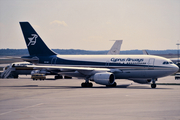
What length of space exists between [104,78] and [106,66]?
145 inches

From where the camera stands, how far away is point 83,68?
1658 inches

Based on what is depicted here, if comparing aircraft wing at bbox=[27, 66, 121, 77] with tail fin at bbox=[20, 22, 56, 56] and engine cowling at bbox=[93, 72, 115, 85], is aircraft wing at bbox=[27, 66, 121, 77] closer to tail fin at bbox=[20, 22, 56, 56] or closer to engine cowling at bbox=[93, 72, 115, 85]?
engine cowling at bbox=[93, 72, 115, 85]

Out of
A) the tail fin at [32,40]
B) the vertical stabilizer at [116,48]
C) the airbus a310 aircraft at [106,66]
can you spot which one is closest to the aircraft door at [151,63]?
the airbus a310 aircraft at [106,66]

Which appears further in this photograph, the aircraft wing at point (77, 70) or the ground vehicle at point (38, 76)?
the ground vehicle at point (38, 76)

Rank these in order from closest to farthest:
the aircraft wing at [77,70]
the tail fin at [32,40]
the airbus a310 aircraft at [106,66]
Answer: the airbus a310 aircraft at [106,66], the aircraft wing at [77,70], the tail fin at [32,40]

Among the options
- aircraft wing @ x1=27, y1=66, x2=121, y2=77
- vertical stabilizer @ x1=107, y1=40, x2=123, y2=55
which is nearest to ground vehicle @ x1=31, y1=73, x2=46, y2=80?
vertical stabilizer @ x1=107, y1=40, x2=123, y2=55

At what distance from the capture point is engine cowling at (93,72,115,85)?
40.0 meters

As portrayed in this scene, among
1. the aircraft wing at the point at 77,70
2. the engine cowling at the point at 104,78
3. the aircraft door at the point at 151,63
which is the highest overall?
the aircraft door at the point at 151,63

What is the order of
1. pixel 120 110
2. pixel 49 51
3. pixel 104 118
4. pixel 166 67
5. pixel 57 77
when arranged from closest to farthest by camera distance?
pixel 104 118 → pixel 120 110 → pixel 166 67 → pixel 49 51 → pixel 57 77

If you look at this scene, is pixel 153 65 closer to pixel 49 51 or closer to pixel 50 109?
pixel 49 51

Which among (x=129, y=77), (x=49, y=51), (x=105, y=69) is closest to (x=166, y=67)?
(x=129, y=77)

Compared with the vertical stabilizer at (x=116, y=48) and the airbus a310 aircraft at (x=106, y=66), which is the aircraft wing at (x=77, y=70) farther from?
the vertical stabilizer at (x=116, y=48)

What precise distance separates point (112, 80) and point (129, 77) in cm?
267

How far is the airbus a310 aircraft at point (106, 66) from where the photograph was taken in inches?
1597
